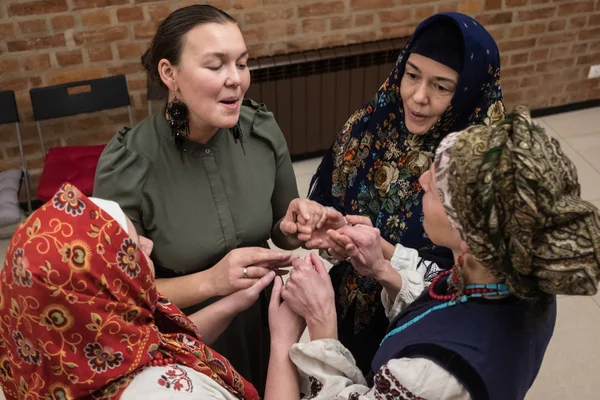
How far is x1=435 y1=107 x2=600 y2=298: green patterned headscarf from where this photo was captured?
100 centimetres

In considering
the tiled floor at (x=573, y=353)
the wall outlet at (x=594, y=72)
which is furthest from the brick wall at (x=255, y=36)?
the tiled floor at (x=573, y=353)

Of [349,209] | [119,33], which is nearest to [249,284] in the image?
[349,209]

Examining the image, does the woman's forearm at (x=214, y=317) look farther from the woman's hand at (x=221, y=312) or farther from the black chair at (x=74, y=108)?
the black chair at (x=74, y=108)

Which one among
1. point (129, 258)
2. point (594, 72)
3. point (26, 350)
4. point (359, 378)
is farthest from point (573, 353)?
point (594, 72)

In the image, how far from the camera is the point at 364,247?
1657mm

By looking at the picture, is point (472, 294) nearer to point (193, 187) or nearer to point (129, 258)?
point (129, 258)

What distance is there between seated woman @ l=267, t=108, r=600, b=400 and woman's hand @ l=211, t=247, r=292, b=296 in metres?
0.36

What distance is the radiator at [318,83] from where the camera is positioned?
12.8 feet

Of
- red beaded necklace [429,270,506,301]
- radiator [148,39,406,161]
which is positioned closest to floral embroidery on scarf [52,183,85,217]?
red beaded necklace [429,270,506,301]

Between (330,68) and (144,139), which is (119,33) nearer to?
(330,68)

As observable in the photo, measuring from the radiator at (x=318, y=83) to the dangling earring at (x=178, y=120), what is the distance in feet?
7.28

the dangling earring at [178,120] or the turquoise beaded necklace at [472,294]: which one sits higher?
the dangling earring at [178,120]

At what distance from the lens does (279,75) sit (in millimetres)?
3922

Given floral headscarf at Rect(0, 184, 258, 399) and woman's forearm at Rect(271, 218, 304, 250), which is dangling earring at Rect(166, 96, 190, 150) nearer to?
woman's forearm at Rect(271, 218, 304, 250)
